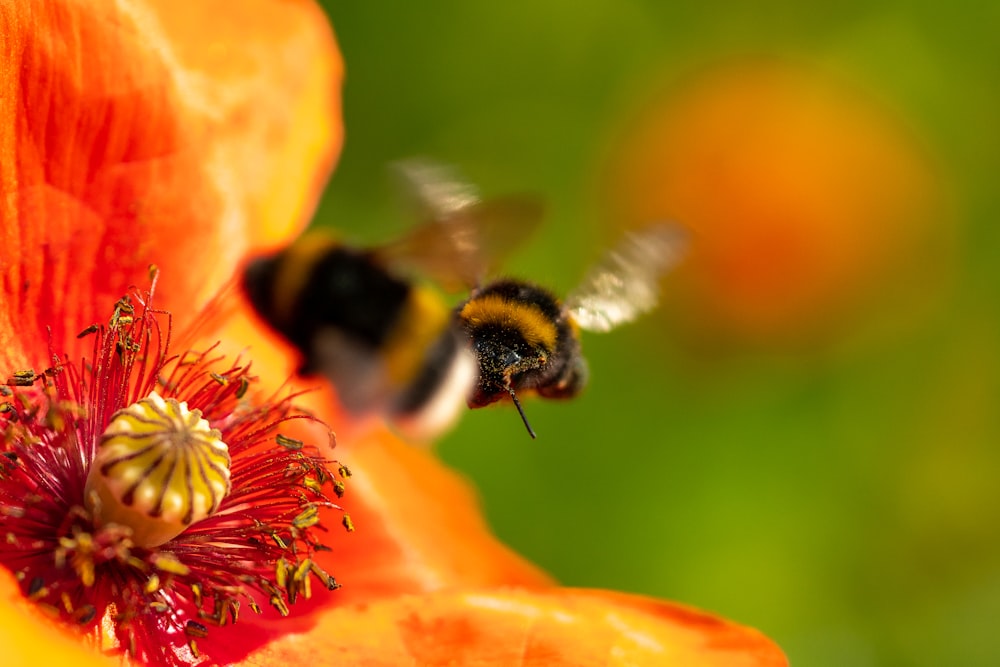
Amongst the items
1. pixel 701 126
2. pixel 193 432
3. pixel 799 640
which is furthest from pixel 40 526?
pixel 701 126

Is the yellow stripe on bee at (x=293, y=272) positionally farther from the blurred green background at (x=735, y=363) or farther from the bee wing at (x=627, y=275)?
the blurred green background at (x=735, y=363)

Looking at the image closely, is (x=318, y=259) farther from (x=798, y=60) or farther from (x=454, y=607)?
(x=798, y=60)

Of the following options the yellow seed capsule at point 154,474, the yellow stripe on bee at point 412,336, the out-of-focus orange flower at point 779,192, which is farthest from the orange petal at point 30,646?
the out-of-focus orange flower at point 779,192

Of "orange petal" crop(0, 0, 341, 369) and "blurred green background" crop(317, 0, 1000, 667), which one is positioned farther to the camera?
"blurred green background" crop(317, 0, 1000, 667)

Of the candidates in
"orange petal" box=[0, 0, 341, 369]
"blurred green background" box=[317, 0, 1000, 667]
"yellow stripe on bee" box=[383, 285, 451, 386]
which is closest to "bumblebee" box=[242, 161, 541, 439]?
"yellow stripe on bee" box=[383, 285, 451, 386]

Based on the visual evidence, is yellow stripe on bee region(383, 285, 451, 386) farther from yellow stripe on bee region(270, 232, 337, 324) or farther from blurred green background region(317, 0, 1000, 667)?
blurred green background region(317, 0, 1000, 667)
